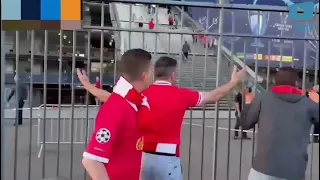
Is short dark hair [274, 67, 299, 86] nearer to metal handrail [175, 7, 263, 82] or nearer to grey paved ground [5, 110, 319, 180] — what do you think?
metal handrail [175, 7, 263, 82]

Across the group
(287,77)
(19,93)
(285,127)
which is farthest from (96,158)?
(19,93)

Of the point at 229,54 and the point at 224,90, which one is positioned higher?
the point at 229,54

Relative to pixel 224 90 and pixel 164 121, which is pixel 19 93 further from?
pixel 224 90

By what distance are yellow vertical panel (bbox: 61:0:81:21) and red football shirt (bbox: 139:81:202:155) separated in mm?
889

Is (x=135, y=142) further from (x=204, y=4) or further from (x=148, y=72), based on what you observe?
(x=204, y=4)

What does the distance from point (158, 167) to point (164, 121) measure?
0.41 metres

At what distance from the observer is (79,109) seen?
837 cm

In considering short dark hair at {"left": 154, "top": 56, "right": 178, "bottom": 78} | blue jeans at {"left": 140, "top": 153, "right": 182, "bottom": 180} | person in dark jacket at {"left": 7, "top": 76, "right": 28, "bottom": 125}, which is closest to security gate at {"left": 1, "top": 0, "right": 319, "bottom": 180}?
person in dark jacket at {"left": 7, "top": 76, "right": 28, "bottom": 125}

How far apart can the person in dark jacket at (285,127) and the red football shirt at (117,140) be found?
1448 mm

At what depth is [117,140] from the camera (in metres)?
2.80

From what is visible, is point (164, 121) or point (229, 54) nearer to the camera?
point (164, 121)

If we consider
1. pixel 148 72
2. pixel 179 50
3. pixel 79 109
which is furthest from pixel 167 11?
pixel 79 109

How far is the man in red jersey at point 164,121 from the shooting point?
3.99 metres

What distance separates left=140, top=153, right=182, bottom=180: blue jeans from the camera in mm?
4008
